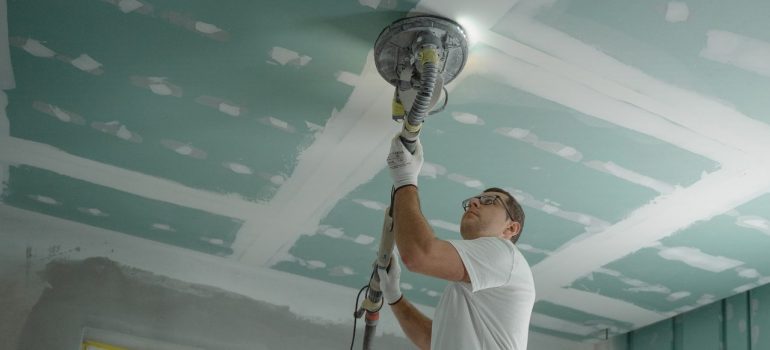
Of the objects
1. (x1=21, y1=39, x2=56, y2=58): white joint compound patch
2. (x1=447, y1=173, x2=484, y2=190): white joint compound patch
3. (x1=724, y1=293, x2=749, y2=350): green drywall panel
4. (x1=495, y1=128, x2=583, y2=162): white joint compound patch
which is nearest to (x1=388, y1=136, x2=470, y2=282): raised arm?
(x1=495, y1=128, x2=583, y2=162): white joint compound patch

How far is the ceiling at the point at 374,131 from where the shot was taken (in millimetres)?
2344

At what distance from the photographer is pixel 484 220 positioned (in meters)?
2.34

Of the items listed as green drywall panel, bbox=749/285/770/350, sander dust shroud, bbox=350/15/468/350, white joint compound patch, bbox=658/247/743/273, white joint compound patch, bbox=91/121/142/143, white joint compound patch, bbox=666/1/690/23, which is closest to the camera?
white joint compound patch, bbox=666/1/690/23

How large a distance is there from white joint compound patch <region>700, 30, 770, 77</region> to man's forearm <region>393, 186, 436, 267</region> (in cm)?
97

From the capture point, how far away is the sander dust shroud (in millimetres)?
2291

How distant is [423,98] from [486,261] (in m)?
0.52

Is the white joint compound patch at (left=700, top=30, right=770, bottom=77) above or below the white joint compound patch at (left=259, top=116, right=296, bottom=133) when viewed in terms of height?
above

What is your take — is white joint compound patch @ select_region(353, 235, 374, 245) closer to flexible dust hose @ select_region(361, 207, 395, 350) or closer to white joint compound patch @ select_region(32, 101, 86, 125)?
flexible dust hose @ select_region(361, 207, 395, 350)

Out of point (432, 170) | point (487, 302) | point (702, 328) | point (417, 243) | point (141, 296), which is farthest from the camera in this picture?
point (702, 328)

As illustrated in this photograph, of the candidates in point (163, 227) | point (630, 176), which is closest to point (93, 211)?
point (163, 227)

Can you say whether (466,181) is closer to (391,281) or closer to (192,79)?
(391,281)

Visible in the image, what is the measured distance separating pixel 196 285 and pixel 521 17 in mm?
2275

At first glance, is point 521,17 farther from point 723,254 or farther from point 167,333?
point 167,333

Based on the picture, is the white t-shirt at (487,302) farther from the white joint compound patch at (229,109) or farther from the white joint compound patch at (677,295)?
the white joint compound patch at (677,295)
